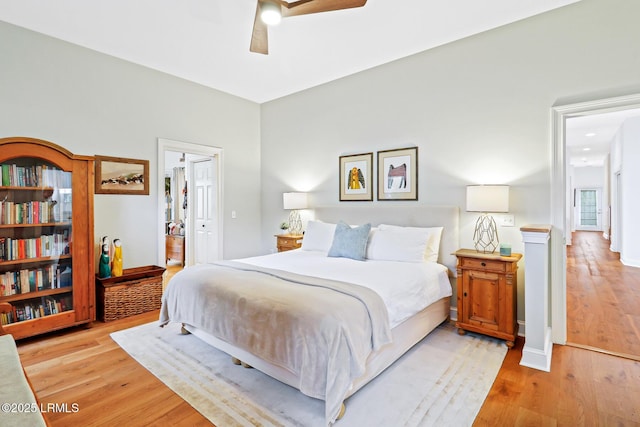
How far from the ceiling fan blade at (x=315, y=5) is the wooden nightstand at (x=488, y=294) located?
2.25m

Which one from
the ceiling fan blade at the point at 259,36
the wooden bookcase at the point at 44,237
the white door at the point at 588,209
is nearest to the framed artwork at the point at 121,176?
the wooden bookcase at the point at 44,237

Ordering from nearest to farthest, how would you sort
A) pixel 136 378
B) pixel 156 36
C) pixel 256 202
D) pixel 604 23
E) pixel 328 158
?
pixel 136 378, pixel 604 23, pixel 156 36, pixel 328 158, pixel 256 202

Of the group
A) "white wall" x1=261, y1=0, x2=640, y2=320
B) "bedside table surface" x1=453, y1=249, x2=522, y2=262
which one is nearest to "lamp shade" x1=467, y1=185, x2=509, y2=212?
"white wall" x1=261, y1=0, x2=640, y2=320

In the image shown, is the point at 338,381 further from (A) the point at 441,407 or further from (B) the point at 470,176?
(B) the point at 470,176

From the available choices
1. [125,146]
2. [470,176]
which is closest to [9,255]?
[125,146]

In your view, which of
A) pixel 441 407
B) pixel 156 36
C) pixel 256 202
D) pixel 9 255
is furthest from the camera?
pixel 256 202

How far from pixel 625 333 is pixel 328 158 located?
3.68m

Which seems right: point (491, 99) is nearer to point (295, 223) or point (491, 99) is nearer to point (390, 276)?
point (390, 276)

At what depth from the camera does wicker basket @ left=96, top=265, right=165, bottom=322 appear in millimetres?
3471

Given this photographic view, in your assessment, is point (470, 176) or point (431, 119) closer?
point (470, 176)

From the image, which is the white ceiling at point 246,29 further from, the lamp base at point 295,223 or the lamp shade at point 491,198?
the lamp base at point 295,223

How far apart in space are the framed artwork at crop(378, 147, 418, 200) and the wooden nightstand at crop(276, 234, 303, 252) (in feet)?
4.22

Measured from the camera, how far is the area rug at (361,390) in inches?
74.5

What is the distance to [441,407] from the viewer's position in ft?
6.47
